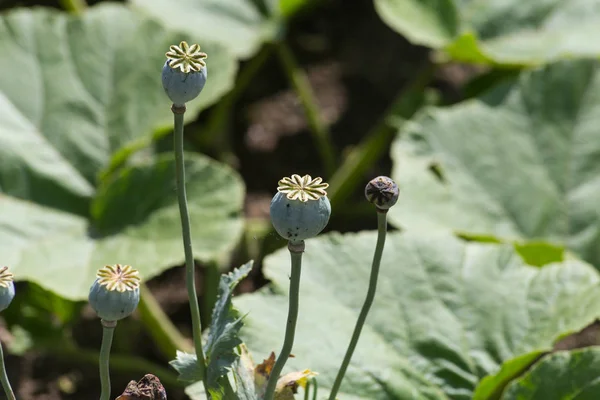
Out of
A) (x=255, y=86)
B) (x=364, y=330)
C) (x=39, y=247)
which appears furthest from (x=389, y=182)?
(x=255, y=86)

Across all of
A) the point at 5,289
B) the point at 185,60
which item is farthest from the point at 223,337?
the point at 185,60

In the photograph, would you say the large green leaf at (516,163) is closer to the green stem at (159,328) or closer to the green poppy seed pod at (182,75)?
the green stem at (159,328)

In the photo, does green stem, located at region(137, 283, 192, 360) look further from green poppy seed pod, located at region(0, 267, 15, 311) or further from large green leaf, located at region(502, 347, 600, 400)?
green poppy seed pod, located at region(0, 267, 15, 311)

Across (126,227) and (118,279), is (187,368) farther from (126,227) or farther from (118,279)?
(126,227)

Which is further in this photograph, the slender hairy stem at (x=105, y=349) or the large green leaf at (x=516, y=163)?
the large green leaf at (x=516, y=163)

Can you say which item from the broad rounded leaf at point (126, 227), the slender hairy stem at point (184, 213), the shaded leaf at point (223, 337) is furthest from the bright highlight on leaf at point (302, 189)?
the broad rounded leaf at point (126, 227)

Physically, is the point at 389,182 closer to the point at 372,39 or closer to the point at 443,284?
the point at 443,284
